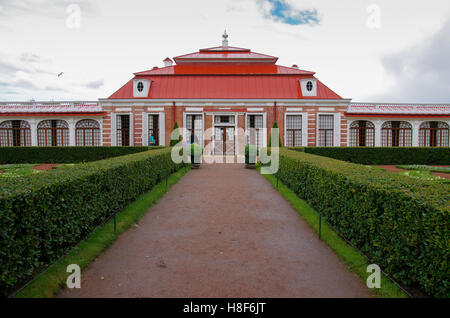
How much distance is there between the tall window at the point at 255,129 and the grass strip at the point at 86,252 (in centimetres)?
1805

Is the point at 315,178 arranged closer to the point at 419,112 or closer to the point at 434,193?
the point at 434,193

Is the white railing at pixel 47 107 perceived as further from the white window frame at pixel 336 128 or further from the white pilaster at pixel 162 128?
the white window frame at pixel 336 128

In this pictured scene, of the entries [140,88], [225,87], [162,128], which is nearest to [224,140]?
[225,87]

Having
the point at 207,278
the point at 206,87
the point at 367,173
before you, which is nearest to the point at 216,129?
the point at 206,87

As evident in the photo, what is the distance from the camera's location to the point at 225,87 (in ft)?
88.9

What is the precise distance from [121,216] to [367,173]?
18.0 ft

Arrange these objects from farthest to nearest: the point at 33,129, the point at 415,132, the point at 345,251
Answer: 1. the point at 415,132
2. the point at 33,129
3. the point at 345,251

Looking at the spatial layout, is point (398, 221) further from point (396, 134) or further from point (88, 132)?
point (396, 134)

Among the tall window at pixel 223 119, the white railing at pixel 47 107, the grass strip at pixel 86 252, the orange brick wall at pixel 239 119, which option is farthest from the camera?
the white railing at pixel 47 107

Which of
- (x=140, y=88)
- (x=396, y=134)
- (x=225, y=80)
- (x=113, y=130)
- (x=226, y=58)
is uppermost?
(x=226, y=58)

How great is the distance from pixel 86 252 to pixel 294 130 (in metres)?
23.5

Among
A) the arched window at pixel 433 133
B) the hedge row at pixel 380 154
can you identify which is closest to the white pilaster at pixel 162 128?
the hedge row at pixel 380 154

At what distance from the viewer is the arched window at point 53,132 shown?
27.9 metres

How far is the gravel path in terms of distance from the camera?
13.4 feet
